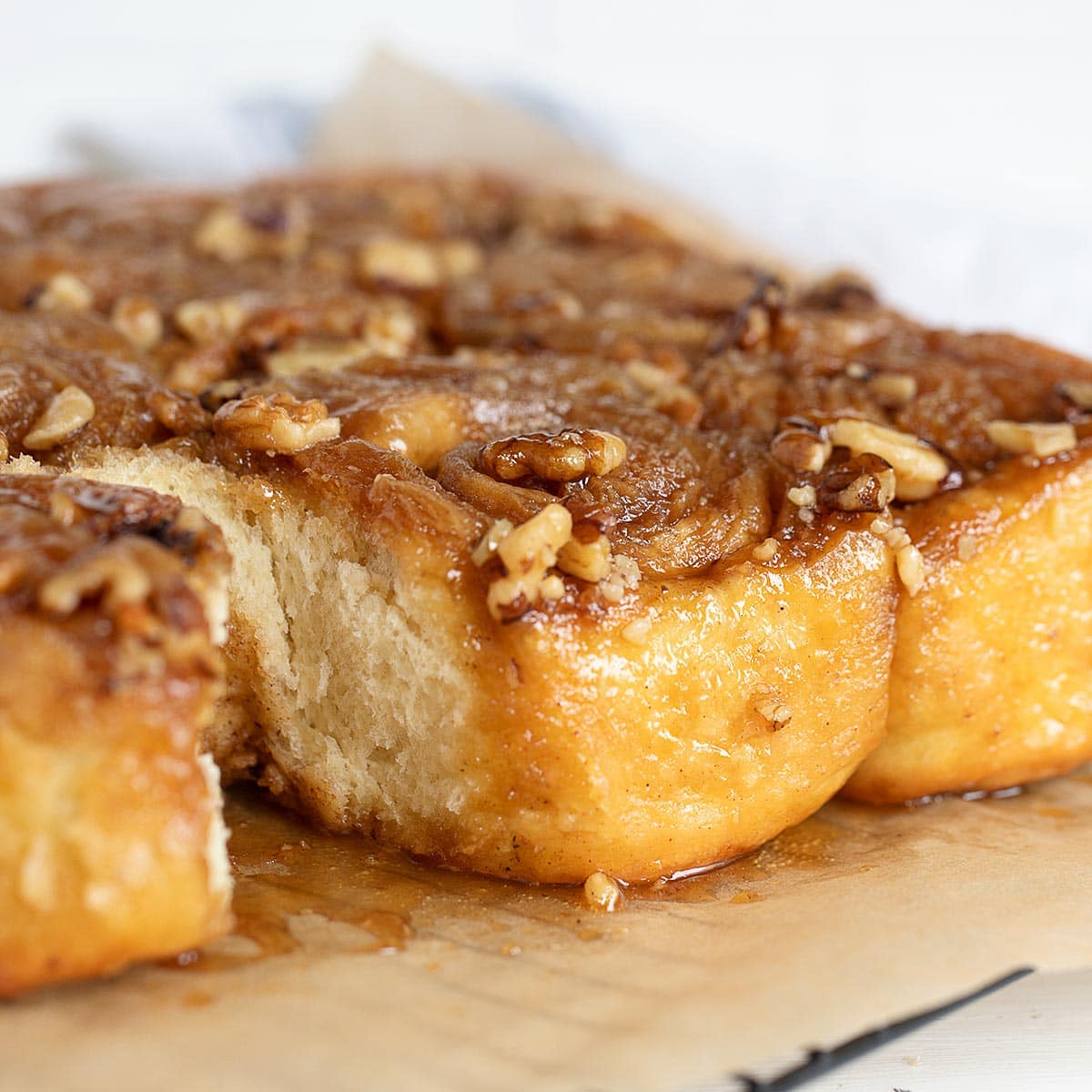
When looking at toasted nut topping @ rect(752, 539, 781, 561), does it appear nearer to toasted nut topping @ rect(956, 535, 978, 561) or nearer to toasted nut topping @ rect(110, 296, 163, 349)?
toasted nut topping @ rect(956, 535, 978, 561)

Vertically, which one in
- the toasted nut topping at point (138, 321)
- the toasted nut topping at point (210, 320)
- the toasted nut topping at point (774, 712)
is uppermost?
the toasted nut topping at point (210, 320)

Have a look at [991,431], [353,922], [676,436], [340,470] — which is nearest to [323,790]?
[353,922]

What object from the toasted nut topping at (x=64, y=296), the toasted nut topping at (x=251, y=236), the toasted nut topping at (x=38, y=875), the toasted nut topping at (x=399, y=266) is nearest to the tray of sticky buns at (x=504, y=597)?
the toasted nut topping at (x=38, y=875)

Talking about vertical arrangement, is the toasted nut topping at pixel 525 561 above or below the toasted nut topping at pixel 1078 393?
below

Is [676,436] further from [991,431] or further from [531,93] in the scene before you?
[531,93]

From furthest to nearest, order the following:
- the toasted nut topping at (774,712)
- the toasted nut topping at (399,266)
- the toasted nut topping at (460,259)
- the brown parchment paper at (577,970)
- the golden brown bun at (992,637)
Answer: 1. the toasted nut topping at (460,259)
2. the toasted nut topping at (399,266)
3. the golden brown bun at (992,637)
4. the toasted nut topping at (774,712)
5. the brown parchment paper at (577,970)

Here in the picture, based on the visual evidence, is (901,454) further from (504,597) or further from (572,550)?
(504,597)

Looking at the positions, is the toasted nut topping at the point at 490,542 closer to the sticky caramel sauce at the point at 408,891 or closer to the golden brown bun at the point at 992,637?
the sticky caramel sauce at the point at 408,891

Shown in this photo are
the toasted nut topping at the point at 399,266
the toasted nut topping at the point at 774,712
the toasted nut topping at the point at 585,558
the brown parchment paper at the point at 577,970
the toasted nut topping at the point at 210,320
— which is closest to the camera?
the brown parchment paper at the point at 577,970

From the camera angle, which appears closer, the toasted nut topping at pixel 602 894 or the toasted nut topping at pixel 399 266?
the toasted nut topping at pixel 602 894
